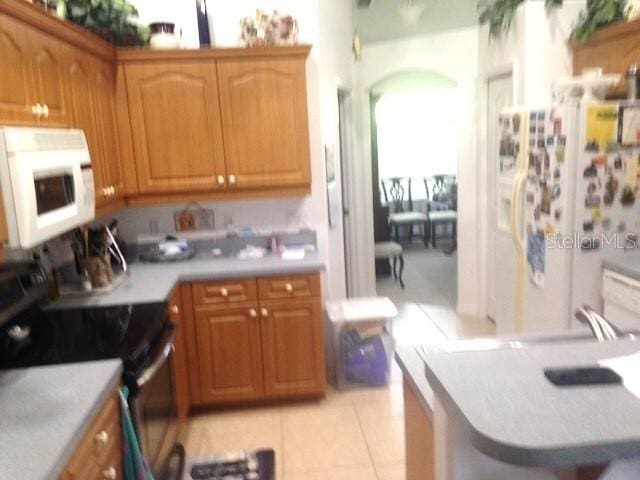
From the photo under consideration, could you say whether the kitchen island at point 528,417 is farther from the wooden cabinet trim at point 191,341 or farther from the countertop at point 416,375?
the wooden cabinet trim at point 191,341

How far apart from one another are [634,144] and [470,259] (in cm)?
212

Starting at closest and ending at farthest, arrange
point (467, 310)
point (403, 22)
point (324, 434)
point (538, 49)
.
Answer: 1. point (324, 434)
2. point (538, 49)
3. point (467, 310)
4. point (403, 22)

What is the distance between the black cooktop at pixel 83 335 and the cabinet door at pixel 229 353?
1.96 feet

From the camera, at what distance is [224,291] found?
3111mm

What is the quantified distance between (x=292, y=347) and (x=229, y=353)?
0.36 m

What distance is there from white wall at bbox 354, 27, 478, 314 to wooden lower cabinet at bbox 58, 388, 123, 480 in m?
3.31

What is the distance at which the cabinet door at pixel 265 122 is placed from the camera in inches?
127

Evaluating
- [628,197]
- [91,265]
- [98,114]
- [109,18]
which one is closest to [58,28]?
[98,114]

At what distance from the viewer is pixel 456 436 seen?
3.65 feet

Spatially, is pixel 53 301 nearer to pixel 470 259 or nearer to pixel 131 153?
pixel 131 153

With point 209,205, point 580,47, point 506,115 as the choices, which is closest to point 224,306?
point 209,205

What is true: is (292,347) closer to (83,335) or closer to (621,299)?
(83,335)

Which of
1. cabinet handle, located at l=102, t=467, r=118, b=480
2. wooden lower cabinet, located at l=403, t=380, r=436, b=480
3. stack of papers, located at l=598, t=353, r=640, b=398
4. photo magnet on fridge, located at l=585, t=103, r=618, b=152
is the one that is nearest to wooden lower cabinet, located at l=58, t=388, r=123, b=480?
cabinet handle, located at l=102, t=467, r=118, b=480

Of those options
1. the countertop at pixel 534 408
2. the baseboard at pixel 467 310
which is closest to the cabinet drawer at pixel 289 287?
the countertop at pixel 534 408
